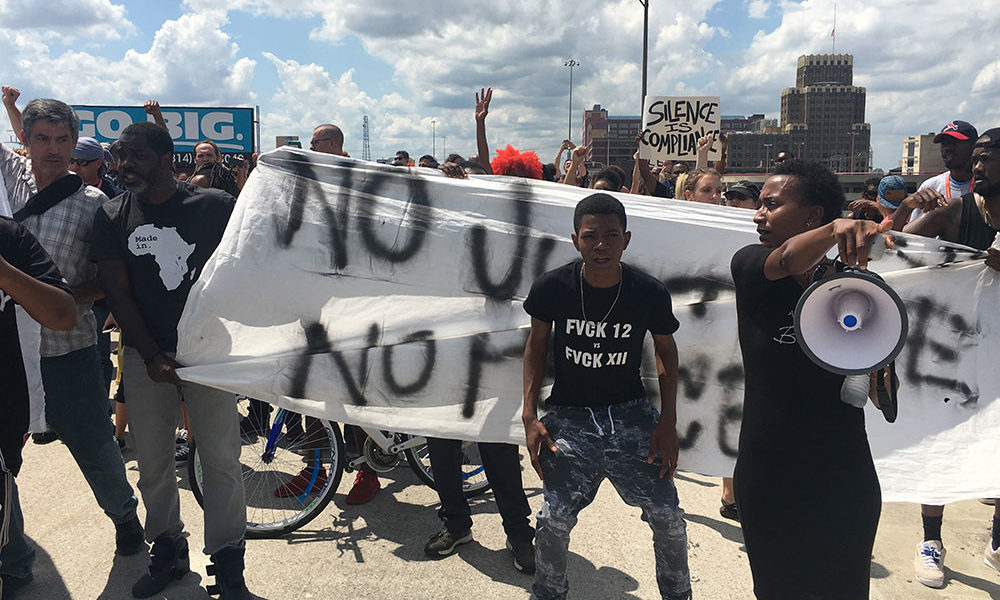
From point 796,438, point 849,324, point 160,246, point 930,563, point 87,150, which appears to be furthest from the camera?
point 87,150

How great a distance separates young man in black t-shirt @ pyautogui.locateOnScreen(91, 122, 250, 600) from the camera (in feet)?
10.2

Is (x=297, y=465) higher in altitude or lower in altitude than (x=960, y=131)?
lower

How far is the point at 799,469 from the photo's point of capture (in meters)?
2.10

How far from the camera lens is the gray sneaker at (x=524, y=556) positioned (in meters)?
3.51

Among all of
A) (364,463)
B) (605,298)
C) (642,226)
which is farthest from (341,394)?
(642,226)

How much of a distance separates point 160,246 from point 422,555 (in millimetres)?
2015

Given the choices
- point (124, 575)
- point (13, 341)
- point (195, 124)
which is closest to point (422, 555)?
point (124, 575)

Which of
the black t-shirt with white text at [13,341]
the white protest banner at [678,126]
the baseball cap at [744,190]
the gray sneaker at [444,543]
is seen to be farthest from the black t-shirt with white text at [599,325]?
the white protest banner at [678,126]

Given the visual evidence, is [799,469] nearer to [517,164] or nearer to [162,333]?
[162,333]

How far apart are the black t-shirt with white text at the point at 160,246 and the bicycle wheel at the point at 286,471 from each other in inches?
40.1

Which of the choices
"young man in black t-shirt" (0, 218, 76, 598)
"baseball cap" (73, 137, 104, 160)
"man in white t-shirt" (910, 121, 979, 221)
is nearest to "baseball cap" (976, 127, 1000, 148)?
"man in white t-shirt" (910, 121, 979, 221)

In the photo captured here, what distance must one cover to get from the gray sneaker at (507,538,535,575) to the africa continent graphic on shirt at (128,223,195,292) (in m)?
2.08

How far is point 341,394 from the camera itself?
11.1ft

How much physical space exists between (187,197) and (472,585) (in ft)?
7.49
